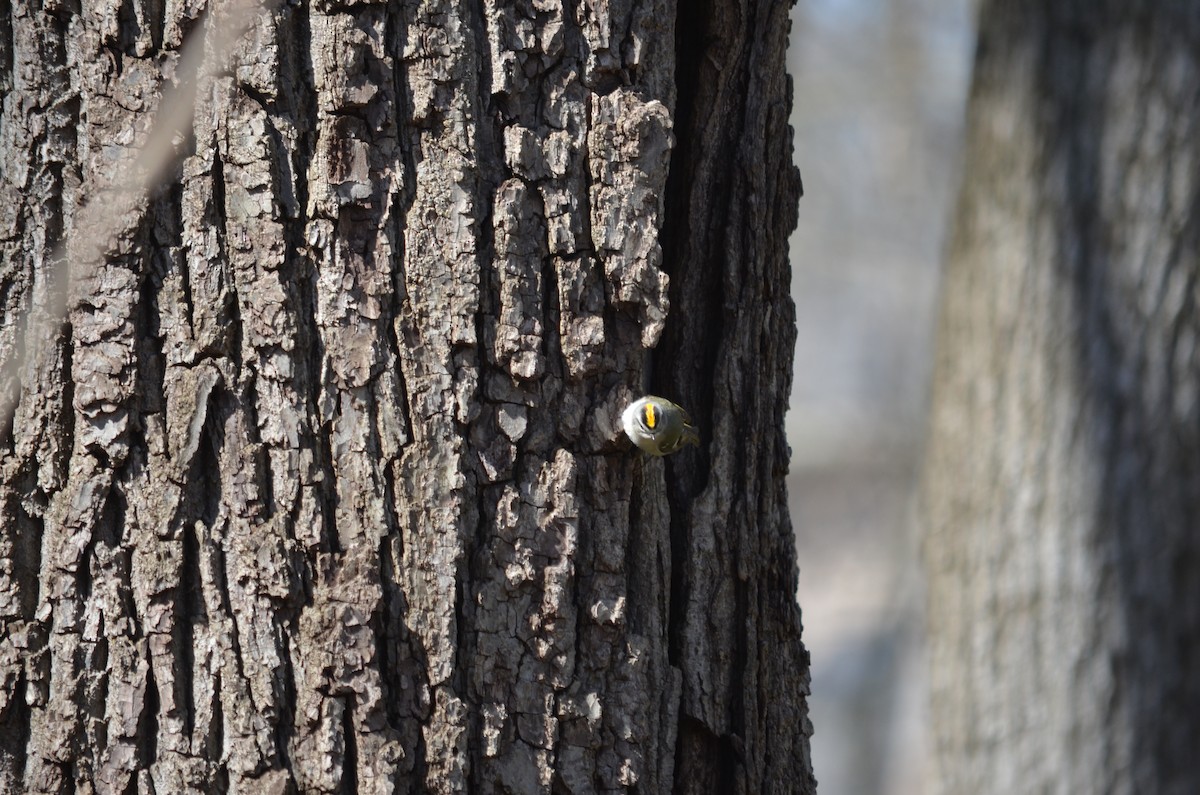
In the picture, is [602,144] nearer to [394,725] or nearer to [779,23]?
[779,23]

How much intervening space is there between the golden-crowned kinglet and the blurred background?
8.07m

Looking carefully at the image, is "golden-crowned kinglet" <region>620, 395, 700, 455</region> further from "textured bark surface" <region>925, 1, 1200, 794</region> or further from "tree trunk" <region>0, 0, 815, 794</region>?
"textured bark surface" <region>925, 1, 1200, 794</region>

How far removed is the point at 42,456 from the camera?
1.38 meters

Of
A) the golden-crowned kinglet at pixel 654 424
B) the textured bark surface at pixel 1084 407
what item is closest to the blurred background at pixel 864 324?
the textured bark surface at pixel 1084 407

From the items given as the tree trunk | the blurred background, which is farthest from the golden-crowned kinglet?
the blurred background

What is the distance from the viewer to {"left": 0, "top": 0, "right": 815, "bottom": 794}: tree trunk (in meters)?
1.33


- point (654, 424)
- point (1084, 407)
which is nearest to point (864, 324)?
point (1084, 407)

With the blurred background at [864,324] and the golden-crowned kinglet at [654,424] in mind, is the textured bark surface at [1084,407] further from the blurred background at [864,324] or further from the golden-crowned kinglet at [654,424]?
the blurred background at [864,324]

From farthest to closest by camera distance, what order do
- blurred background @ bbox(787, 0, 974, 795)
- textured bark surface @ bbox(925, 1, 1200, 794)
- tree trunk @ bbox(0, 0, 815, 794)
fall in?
1. blurred background @ bbox(787, 0, 974, 795)
2. textured bark surface @ bbox(925, 1, 1200, 794)
3. tree trunk @ bbox(0, 0, 815, 794)

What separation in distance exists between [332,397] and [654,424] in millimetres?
417

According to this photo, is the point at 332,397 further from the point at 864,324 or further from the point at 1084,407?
the point at 864,324

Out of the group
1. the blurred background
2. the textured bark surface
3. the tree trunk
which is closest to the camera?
the tree trunk

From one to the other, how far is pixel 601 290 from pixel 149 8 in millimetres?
686

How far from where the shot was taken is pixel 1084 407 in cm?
346
